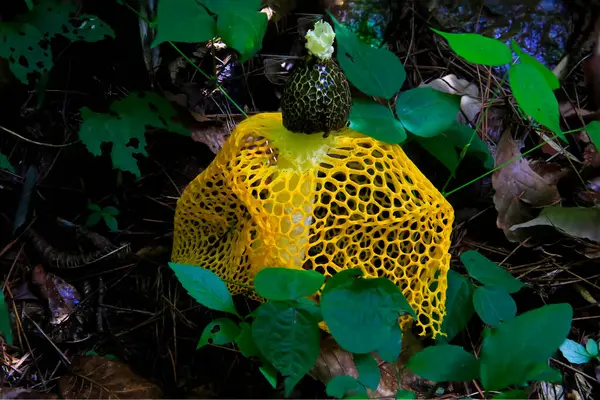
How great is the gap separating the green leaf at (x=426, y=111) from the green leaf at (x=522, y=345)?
67 centimetres

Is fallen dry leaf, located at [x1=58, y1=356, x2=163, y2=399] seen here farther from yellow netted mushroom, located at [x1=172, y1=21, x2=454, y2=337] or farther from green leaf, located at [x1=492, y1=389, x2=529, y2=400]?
green leaf, located at [x1=492, y1=389, x2=529, y2=400]

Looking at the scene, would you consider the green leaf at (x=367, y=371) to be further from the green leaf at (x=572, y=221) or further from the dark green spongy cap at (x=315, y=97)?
the green leaf at (x=572, y=221)

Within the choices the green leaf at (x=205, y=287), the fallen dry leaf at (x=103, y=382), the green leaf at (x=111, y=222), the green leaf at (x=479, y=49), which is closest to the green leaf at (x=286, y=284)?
the green leaf at (x=205, y=287)

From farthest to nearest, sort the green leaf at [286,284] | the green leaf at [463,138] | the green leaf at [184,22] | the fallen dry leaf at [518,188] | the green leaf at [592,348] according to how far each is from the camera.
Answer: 1. the fallen dry leaf at [518,188]
2. the green leaf at [463,138]
3. the green leaf at [592,348]
4. the green leaf at [184,22]
5. the green leaf at [286,284]

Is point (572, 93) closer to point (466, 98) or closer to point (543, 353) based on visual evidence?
point (466, 98)

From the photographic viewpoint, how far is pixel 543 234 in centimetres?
189

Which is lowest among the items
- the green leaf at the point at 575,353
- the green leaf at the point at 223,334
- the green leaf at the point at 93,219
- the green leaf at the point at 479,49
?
the green leaf at the point at 575,353

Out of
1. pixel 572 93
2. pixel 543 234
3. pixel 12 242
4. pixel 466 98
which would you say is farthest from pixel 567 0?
pixel 12 242

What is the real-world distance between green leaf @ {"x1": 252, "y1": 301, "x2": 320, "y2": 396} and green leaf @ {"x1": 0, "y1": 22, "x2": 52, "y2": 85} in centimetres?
120

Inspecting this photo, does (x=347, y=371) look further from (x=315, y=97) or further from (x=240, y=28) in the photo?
(x=240, y=28)

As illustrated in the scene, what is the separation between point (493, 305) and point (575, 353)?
42 centimetres

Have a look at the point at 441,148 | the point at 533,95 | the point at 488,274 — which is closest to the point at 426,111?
the point at 441,148

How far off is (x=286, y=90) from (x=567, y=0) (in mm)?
1948

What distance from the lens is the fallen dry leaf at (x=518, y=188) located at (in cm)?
188
